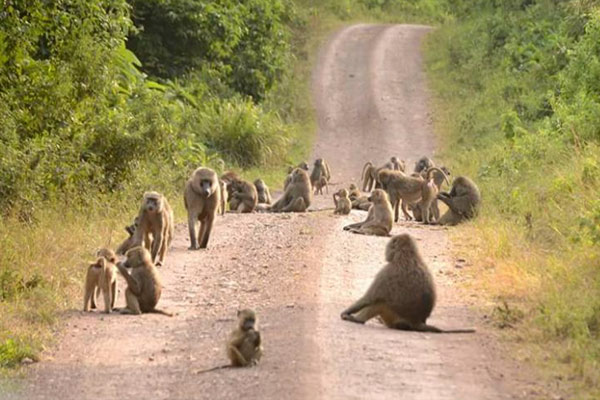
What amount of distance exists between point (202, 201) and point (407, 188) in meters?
4.58

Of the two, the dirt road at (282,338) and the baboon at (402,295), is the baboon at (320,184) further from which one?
the baboon at (402,295)

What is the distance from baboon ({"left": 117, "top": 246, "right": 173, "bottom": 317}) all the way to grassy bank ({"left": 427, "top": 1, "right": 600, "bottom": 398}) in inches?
121

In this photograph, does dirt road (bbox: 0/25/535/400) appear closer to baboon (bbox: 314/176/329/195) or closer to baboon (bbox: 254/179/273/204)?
baboon (bbox: 254/179/273/204)

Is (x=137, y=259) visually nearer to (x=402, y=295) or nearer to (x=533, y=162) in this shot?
(x=402, y=295)

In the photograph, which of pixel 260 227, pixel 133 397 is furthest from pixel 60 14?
pixel 133 397

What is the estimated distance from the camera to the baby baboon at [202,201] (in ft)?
50.8

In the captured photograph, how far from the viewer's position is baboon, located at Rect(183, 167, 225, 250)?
15484mm

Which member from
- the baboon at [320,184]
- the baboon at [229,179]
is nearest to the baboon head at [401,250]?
the baboon at [229,179]

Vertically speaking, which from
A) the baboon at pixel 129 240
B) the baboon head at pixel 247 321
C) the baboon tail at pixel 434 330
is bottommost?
the baboon tail at pixel 434 330

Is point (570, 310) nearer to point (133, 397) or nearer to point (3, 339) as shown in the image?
point (133, 397)

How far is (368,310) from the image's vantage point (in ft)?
35.7

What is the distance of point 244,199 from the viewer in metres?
21.0

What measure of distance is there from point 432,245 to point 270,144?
1285 centimetres

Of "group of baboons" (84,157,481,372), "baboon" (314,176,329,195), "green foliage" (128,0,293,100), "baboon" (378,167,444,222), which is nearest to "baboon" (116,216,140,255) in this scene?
"group of baboons" (84,157,481,372)
